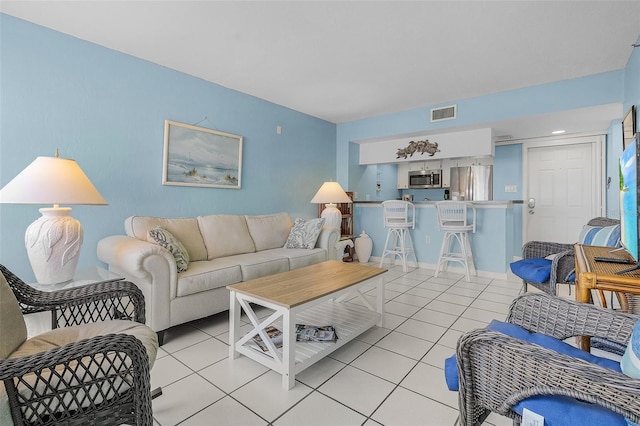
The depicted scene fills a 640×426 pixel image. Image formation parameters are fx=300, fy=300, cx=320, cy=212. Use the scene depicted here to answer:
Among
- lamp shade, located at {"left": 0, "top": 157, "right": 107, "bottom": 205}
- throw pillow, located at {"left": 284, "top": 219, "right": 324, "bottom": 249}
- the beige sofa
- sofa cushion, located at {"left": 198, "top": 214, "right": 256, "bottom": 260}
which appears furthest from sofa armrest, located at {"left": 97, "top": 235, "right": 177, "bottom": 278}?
throw pillow, located at {"left": 284, "top": 219, "right": 324, "bottom": 249}

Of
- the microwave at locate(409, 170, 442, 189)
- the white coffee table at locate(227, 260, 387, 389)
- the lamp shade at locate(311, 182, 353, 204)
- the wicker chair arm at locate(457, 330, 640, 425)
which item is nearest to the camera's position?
the wicker chair arm at locate(457, 330, 640, 425)

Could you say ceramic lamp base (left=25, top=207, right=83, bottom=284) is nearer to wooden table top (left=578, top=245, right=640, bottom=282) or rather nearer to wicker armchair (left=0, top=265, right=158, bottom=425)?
wicker armchair (left=0, top=265, right=158, bottom=425)

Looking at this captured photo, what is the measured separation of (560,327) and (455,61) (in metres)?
2.72

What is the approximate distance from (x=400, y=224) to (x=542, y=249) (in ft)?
6.33

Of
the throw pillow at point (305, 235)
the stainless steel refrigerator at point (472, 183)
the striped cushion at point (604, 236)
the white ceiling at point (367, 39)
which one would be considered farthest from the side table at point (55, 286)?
the stainless steel refrigerator at point (472, 183)

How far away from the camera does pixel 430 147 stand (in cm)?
464

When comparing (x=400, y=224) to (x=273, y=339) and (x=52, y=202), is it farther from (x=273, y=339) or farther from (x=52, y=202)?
(x=52, y=202)

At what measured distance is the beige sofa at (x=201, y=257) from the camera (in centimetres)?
212

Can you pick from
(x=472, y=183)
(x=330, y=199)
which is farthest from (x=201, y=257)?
(x=472, y=183)

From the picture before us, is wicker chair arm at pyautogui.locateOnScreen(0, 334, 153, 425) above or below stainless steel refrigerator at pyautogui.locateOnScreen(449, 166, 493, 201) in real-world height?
below

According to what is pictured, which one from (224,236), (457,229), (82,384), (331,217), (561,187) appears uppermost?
(561,187)

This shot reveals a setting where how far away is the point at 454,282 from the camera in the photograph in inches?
152

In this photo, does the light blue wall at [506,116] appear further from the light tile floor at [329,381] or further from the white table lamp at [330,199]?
the light tile floor at [329,381]

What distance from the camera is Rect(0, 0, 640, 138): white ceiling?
2217 millimetres
